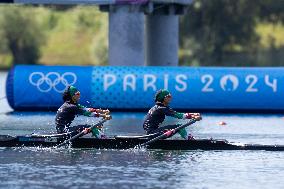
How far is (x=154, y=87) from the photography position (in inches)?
1410

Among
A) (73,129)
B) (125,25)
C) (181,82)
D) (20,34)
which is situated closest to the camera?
(73,129)

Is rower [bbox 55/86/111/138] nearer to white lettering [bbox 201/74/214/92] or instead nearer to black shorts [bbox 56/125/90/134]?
black shorts [bbox 56/125/90/134]

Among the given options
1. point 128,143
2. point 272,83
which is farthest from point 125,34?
point 128,143

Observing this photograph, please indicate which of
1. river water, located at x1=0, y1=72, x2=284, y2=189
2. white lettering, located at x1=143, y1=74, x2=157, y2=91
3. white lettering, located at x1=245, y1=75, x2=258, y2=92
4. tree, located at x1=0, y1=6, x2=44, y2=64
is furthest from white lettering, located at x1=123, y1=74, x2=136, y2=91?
tree, located at x1=0, y1=6, x2=44, y2=64

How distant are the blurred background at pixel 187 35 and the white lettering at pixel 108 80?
113 ft

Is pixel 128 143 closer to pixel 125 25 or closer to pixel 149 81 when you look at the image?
pixel 149 81

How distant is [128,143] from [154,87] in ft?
38.5

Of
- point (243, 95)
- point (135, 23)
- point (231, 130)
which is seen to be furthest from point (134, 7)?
point (231, 130)

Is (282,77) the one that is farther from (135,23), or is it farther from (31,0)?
(31,0)

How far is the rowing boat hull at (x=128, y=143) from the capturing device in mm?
24094

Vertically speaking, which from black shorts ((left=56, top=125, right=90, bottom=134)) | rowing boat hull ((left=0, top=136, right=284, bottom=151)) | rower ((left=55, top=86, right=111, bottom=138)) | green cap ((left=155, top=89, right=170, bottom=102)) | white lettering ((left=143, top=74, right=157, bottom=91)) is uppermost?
white lettering ((left=143, top=74, right=157, bottom=91))

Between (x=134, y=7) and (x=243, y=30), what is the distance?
40067mm

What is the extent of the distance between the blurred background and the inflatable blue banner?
3411cm

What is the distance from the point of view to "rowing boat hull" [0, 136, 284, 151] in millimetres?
24094
